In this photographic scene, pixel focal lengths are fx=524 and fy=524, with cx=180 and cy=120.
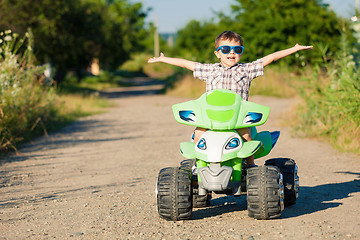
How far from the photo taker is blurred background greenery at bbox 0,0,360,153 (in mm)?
9547

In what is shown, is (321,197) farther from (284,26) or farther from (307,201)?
(284,26)

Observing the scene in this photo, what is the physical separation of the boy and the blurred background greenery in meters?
3.43

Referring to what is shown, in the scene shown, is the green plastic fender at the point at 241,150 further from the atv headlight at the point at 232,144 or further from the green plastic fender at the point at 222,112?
the green plastic fender at the point at 222,112

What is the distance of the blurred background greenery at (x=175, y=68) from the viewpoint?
955cm

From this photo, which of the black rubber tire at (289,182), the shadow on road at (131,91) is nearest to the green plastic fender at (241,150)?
the black rubber tire at (289,182)

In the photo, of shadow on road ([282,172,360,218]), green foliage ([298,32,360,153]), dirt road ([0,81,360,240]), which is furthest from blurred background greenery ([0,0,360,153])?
shadow on road ([282,172,360,218])

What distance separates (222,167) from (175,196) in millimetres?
496

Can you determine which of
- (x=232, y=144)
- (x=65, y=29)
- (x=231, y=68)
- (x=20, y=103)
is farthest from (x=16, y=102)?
(x=65, y=29)

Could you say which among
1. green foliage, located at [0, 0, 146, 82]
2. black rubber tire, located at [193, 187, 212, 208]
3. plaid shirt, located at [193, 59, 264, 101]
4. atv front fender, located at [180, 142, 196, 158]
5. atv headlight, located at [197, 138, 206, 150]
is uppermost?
green foliage, located at [0, 0, 146, 82]

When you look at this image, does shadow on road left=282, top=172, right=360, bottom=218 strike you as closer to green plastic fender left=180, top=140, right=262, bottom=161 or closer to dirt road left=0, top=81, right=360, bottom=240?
dirt road left=0, top=81, right=360, bottom=240

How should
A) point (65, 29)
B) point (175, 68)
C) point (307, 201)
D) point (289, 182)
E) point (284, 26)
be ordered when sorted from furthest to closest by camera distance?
point (175, 68) < point (284, 26) < point (65, 29) < point (307, 201) < point (289, 182)

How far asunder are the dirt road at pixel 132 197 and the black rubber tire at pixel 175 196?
0.11 metres

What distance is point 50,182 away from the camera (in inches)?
267

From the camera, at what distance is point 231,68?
505cm
